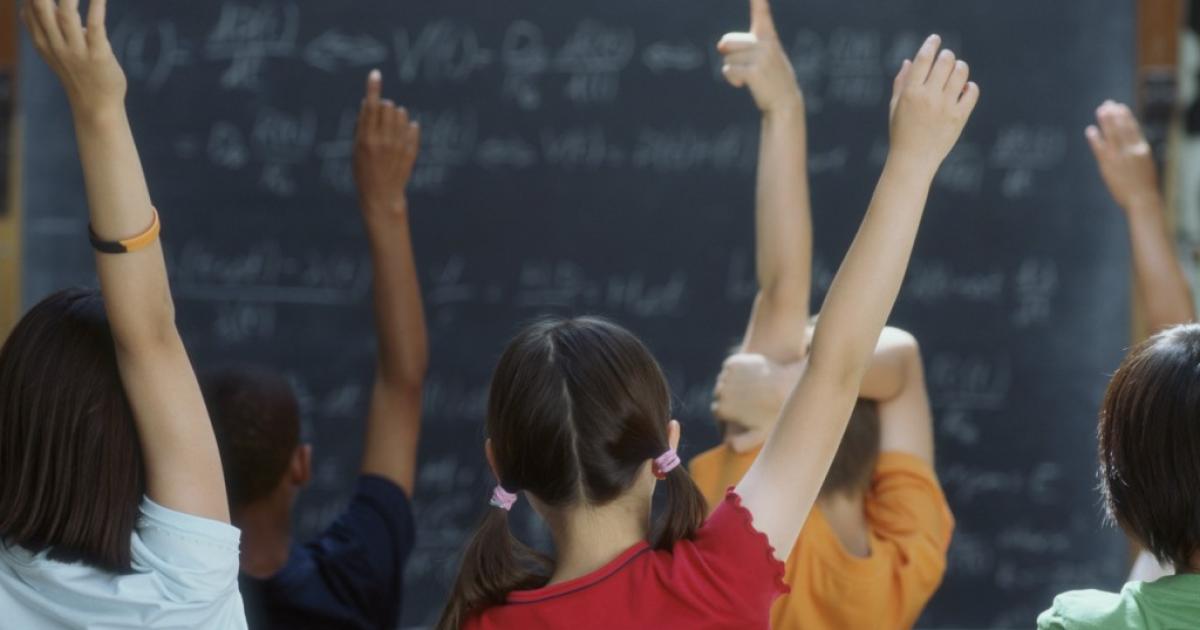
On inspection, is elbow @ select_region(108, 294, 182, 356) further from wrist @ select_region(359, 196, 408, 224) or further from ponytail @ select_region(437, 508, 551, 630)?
wrist @ select_region(359, 196, 408, 224)

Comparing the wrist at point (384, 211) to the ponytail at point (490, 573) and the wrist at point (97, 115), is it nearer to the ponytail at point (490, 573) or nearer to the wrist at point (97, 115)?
the ponytail at point (490, 573)

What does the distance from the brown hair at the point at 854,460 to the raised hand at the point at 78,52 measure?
43.1 inches

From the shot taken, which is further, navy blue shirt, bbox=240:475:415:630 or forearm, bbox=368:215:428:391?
forearm, bbox=368:215:428:391

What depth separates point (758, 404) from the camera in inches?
79.4

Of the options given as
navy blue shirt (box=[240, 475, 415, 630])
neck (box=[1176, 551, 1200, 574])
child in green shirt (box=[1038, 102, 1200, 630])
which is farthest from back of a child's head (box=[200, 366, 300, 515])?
neck (box=[1176, 551, 1200, 574])

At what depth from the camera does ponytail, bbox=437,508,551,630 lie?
152 centimetres

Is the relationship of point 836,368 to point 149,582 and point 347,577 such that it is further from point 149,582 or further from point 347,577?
point 347,577

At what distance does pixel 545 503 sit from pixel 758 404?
565mm

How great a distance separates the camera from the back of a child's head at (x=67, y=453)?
1442mm

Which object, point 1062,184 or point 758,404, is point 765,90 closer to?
point 758,404

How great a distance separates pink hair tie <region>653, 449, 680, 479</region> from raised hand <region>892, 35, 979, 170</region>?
→ 378 mm

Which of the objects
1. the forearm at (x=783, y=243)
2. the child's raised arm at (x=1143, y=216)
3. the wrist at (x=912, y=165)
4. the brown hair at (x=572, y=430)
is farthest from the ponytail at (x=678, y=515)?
the child's raised arm at (x=1143, y=216)

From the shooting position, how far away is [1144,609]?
4.82ft

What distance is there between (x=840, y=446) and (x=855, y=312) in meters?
0.62
